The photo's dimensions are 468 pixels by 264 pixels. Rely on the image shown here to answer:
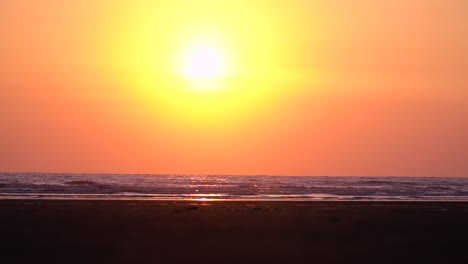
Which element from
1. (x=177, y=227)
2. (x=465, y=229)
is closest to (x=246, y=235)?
(x=177, y=227)

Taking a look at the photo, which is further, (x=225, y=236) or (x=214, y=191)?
(x=214, y=191)

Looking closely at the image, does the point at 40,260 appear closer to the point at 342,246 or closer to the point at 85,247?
the point at 85,247

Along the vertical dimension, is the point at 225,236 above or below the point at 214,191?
below

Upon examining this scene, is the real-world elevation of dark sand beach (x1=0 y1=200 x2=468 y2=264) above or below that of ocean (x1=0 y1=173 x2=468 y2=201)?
below

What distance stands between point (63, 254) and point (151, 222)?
6991 mm

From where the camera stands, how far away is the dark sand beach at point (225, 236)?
1395 cm

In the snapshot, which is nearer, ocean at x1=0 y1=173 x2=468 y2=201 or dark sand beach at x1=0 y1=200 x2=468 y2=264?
dark sand beach at x1=0 y1=200 x2=468 y2=264

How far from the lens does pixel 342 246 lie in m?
15.8

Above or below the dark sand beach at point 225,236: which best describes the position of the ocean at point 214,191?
above

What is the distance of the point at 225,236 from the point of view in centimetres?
1745

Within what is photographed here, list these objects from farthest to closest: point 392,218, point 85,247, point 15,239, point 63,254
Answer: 1. point 392,218
2. point 15,239
3. point 85,247
4. point 63,254

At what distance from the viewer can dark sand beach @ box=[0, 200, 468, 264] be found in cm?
1395

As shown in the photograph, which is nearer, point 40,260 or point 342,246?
point 40,260

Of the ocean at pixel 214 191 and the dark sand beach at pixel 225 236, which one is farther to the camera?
the ocean at pixel 214 191
